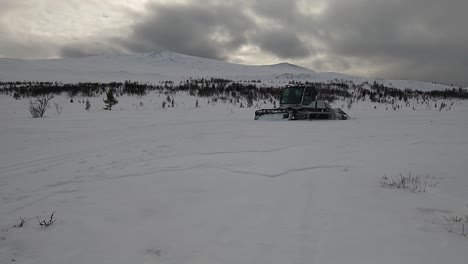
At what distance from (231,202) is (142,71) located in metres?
42.2

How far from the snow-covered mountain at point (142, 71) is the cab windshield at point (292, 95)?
18.6 meters

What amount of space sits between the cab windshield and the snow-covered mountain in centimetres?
1861

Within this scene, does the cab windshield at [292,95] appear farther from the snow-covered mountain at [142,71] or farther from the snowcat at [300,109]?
the snow-covered mountain at [142,71]

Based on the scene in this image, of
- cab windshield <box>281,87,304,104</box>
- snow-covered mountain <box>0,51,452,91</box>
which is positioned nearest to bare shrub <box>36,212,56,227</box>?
cab windshield <box>281,87,304,104</box>

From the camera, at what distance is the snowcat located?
1189 cm

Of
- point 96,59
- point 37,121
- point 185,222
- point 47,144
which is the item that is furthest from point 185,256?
point 96,59

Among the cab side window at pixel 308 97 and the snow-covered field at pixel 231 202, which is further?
the cab side window at pixel 308 97

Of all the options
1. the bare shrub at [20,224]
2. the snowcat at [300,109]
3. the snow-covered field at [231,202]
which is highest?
the snowcat at [300,109]

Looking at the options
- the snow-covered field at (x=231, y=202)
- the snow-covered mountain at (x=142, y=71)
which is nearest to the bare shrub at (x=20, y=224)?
the snow-covered field at (x=231, y=202)

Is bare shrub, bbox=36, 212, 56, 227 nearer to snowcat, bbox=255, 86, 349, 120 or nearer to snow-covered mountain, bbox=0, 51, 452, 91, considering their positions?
snowcat, bbox=255, 86, 349, 120

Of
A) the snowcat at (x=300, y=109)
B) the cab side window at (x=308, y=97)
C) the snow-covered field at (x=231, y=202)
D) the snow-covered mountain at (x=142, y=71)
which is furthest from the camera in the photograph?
the snow-covered mountain at (x=142, y=71)

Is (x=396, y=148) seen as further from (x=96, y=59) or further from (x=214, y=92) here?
(x=96, y=59)

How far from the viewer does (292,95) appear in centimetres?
1298

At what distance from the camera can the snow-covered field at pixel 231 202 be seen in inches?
91.6
